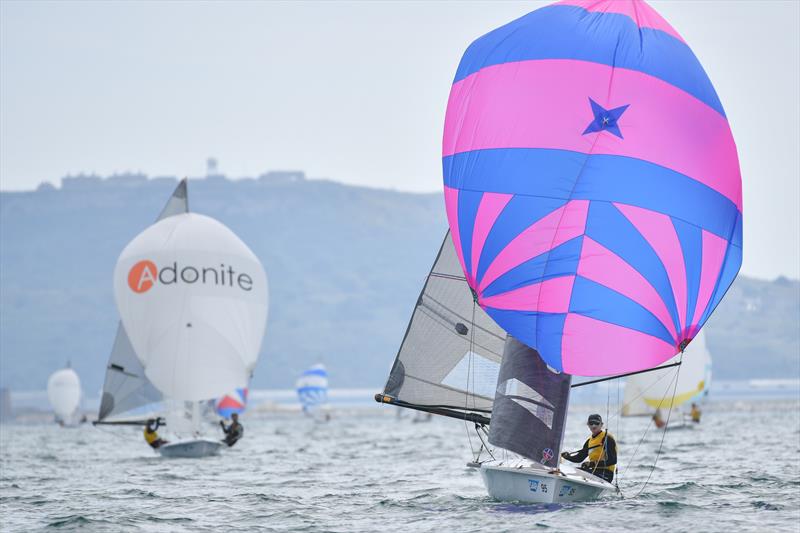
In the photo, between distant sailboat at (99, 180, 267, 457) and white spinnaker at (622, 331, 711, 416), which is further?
white spinnaker at (622, 331, 711, 416)

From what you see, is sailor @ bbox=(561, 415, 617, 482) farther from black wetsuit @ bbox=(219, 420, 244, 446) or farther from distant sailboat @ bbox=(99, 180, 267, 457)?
black wetsuit @ bbox=(219, 420, 244, 446)

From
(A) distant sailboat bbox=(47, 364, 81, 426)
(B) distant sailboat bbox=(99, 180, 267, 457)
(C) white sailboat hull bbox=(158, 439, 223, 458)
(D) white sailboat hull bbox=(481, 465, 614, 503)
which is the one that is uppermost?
(B) distant sailboat bbox=(99, 180, 267, 457)

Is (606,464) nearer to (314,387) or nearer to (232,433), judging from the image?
(232,433)

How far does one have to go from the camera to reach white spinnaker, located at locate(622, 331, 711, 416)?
54.3 metres

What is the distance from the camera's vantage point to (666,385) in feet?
183

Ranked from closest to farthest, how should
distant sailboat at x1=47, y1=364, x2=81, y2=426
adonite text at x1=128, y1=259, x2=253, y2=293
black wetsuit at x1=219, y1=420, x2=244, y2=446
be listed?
adonite text at x1=128, y1=259, x2=253, y2=293, black wetsuit at x1=219, y1=420, x2=244, y2=446, distant sailboat at x1=47, y1=364, x2=81, y2=426

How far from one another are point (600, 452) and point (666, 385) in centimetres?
3510

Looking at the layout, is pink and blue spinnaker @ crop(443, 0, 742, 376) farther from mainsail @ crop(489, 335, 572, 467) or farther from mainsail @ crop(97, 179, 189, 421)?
mainsail @ crop(97, 179, 189, 421)

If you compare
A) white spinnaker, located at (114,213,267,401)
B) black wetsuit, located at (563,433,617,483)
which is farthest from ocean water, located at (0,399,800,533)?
white spinnaker, located at (114,213,267,401)

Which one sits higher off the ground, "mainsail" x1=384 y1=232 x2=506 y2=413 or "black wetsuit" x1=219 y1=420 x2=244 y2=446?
"mainsail" x1=384 y1=232 x2=506 y2=413

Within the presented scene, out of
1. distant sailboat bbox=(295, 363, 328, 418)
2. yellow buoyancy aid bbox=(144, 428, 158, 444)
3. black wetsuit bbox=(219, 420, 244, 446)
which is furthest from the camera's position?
distant sailboat bbox=(295, 363, 328, 418)

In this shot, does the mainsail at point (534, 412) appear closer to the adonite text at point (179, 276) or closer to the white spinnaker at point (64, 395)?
the adonite text at point (179, 276)

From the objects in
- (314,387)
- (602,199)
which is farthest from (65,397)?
(602,199)

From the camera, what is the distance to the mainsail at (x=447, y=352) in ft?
76.8
